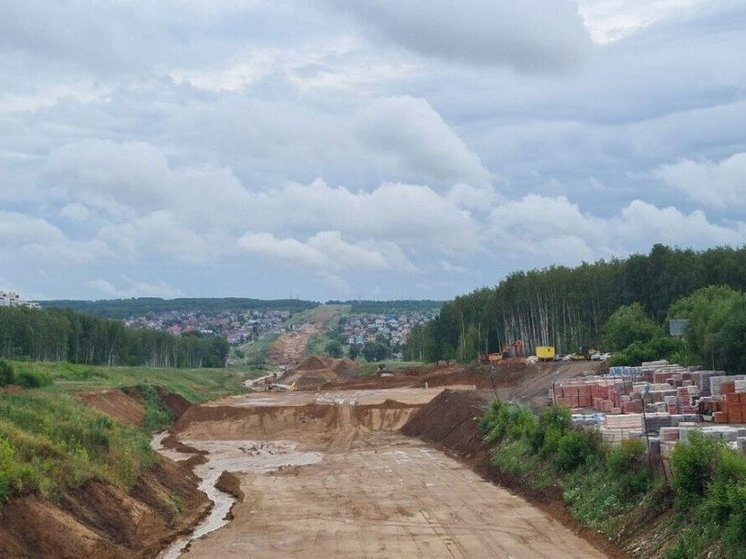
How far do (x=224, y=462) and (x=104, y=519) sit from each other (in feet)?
85.8

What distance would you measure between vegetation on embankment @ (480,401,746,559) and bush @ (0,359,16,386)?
31763mm

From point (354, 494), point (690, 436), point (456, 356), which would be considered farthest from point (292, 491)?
point (456, 356)

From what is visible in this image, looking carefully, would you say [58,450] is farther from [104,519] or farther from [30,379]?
[30,379]

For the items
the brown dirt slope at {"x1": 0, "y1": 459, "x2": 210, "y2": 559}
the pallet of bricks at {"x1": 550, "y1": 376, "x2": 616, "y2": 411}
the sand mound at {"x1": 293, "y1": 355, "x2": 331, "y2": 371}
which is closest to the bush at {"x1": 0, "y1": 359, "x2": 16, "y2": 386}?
the brown dirt slope at {"x1": 0, "y1": 459, "x2": 210, "y2": 559}

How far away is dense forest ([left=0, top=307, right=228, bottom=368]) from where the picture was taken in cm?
11075

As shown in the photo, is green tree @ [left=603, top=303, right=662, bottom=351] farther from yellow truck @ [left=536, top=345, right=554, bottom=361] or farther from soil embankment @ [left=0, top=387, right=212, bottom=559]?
soil embankment @ [left=0, top=387, right=212, bottom=559]

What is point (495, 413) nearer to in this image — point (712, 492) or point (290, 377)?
point (712, 492)

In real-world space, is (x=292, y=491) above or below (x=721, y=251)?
below

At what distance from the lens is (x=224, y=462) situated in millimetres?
50750

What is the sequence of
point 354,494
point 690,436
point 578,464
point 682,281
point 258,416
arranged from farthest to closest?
point 682,281 < point 258,416 < point 354,494 < point 578,464 < point 690,436

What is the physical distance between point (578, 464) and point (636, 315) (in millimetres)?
44411

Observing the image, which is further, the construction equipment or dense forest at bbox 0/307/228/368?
dense forest at bbox 0/307/228/368

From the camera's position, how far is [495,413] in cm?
4744

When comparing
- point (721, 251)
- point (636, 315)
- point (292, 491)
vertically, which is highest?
point (721, 251)
